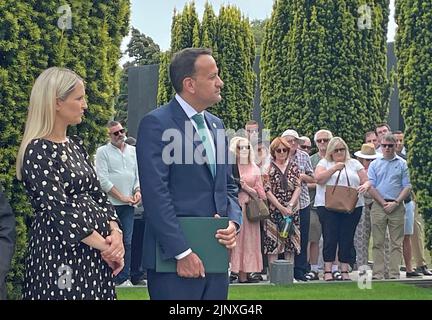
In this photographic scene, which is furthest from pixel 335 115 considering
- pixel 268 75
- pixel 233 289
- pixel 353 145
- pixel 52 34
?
pixel 52 34

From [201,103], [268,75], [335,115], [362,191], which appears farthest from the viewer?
[268,75]

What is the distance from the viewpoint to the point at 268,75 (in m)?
15.9

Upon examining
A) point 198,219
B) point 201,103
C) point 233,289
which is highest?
point 201,103

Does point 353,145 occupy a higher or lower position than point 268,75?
lower

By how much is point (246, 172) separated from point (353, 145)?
428cm

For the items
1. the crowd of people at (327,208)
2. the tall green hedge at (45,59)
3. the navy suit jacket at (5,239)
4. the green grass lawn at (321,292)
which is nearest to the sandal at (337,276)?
the crowd of people at (327,208)

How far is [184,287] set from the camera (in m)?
4.54

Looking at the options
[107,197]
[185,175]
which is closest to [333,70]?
[107,197]

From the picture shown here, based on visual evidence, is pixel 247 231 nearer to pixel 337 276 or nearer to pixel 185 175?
pixel 337 276

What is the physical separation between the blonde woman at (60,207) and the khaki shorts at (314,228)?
734cm

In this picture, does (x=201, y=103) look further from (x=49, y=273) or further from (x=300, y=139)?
(x=300, y=139)

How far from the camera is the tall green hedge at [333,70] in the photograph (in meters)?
14.6

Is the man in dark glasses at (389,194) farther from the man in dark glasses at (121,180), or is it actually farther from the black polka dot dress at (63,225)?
the black polka dot dress at (63,225)
